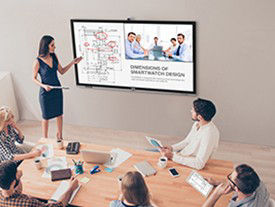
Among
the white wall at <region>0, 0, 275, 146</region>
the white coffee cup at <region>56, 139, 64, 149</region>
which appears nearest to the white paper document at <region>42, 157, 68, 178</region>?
the white coffee cup at <region>56, 139, 64, 149</region>

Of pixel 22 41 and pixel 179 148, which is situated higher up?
pixel 22 41

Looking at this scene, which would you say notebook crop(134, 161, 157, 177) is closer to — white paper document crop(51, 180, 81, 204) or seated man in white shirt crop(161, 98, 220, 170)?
seated man in white shirt crop(161, 98, 220, 170)

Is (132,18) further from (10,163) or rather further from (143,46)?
(10,163)

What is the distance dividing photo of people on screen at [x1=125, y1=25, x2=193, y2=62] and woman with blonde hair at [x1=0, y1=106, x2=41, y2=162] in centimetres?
197

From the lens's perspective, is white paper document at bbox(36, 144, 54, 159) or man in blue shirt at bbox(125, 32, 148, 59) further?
man in blue shirt at bbox(125, 32, 148, 59)

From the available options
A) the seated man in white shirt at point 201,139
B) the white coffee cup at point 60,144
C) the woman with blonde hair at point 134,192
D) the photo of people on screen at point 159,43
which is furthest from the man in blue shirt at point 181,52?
the woman with blonde hair at point 134,192

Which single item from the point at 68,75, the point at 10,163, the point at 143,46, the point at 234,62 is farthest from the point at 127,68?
the point at 10,163

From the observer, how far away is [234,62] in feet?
16.9

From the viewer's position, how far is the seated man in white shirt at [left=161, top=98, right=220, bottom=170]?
3803mm

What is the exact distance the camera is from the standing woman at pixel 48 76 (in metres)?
5.08

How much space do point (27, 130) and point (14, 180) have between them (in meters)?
3.19

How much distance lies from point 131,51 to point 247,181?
291 centimetres

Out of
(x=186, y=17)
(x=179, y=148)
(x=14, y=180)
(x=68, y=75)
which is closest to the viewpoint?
(x=14, y=180)

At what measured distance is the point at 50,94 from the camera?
210 inches
